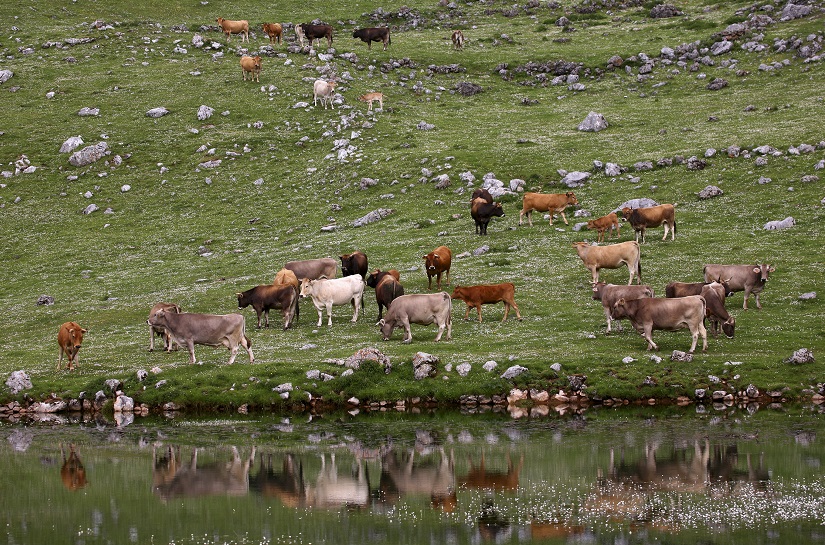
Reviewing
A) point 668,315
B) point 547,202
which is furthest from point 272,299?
point 547,202

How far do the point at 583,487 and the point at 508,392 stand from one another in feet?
29.5

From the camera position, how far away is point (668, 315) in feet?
110

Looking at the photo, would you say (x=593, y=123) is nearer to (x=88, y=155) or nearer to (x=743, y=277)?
(x=743, y=277)

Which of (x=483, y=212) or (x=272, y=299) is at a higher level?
Result: (x=483, y=212)

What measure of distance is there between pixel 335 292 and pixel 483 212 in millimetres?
13563

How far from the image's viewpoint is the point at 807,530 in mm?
19312

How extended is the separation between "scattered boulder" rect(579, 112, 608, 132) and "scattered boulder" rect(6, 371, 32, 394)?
148 feet

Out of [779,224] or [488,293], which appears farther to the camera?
[779,224]

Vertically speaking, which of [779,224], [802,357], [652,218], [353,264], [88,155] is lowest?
[802,357]

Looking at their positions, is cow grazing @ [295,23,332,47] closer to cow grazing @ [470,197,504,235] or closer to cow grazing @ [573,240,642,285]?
cow grazing @ [470,197,504,235]

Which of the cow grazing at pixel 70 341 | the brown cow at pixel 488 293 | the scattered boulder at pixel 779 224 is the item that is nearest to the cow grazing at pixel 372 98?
the scattered boulder at pixel 779 224

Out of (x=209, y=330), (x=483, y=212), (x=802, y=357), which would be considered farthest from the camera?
(x=483, y=212)

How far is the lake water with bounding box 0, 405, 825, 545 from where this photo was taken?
20656 millimetres

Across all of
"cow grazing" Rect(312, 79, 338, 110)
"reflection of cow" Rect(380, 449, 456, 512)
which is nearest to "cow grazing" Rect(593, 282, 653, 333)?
"reflection of cow" Rect(380, 449, 456, 512)
